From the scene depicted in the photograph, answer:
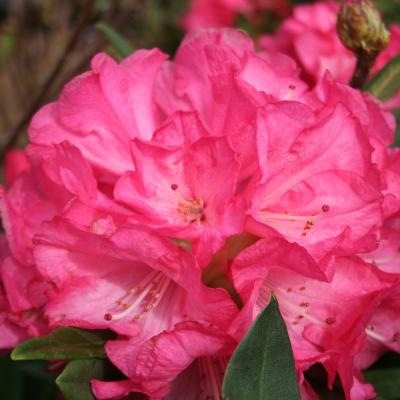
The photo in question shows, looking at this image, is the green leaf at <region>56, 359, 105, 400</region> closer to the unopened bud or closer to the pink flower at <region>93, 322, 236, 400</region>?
the pink flower at <region>93, 322, 236, 400</region>

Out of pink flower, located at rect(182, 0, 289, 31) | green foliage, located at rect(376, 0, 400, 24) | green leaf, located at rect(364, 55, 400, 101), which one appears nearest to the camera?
green leaf, located at rect(364, 55, 400, 101)

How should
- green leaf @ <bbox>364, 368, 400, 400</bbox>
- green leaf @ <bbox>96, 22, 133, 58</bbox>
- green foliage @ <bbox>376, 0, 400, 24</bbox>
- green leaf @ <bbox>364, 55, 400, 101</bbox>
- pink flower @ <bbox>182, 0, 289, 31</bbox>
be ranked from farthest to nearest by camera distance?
pink flower @ <bbox>182, 0, 289, 31</bbox> < green foliage @ <bbox>376, 0, 400, 24</bbox> < green leaf @ <bbox>96, 22, 133, 58</bbox> < green leaf @ <bbox>364, 55, 400, 101</bbox> < green leaf @ <bbox>364, 368, 400, 400</bbox>

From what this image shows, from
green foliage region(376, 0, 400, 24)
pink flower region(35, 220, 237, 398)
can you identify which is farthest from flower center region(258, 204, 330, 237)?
green foliage region(376, 0, 400, 24)

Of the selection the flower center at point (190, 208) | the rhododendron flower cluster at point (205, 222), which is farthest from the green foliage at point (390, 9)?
the flower center at point (190, 208)

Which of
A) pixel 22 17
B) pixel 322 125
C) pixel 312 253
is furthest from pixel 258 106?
pixel 22 17

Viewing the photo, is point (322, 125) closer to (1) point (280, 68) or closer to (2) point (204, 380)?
(1) point (280, 68)

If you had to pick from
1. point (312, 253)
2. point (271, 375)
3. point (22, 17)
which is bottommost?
point (22, 17)
